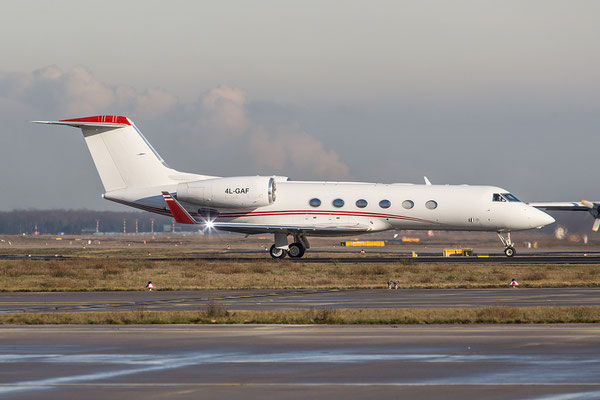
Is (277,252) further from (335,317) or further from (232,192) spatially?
(335,317)

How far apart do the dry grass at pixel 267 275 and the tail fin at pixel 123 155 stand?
6.94 meters

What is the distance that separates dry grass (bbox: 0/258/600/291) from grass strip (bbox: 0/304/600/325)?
9.69 metres

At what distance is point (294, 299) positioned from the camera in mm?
24109

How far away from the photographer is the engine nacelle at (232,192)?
1730 inches

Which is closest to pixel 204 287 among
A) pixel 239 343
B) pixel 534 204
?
pixel 239 343

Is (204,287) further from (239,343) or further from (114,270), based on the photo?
(239,343)

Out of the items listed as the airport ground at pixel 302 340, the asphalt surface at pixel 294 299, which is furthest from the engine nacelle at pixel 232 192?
the asphalt surface at pixel 294 299

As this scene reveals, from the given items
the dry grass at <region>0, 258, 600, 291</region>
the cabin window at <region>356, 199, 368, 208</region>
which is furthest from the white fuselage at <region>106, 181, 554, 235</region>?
the dry grass at <region>0, 258, 600, 291</region>

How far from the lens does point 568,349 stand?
1341cm

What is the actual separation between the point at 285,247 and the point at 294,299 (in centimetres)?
2103

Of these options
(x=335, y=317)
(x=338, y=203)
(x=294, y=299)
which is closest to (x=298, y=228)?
(x=338, y=203)

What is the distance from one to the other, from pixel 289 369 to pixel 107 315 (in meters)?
8.40

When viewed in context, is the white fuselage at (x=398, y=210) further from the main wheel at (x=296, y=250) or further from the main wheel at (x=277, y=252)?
the main wheel at (x=296, y=250)

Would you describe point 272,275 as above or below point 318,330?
above
